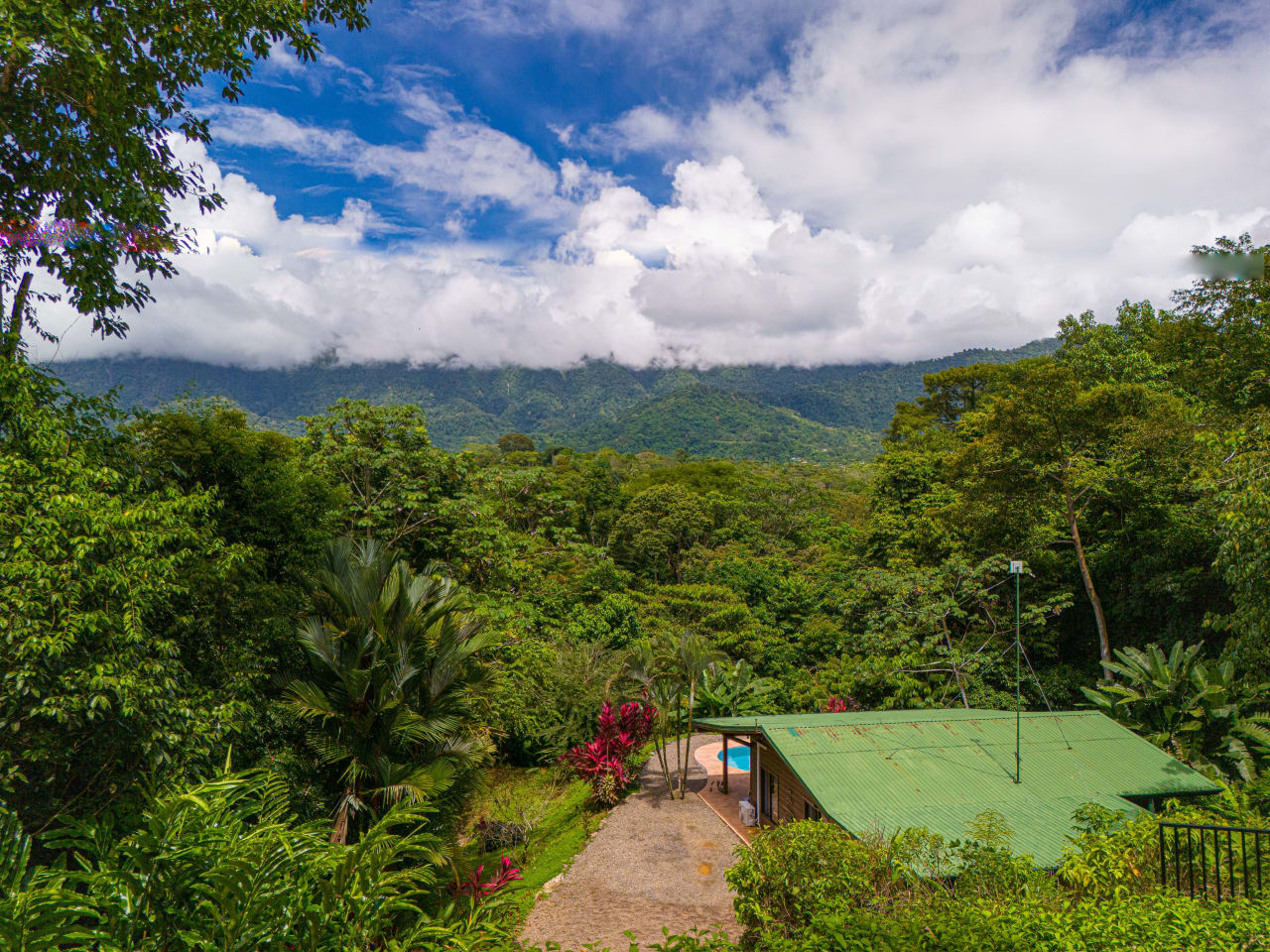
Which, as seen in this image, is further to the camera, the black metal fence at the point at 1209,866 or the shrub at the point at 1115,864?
the black metal fence at the point at 1209,866

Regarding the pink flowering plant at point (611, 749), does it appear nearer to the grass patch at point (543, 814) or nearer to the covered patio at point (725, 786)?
the grass patch at point (543, 814)

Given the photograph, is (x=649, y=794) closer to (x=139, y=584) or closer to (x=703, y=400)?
(x=139, y=584)

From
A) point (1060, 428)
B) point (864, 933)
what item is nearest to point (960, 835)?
point (864, 933)

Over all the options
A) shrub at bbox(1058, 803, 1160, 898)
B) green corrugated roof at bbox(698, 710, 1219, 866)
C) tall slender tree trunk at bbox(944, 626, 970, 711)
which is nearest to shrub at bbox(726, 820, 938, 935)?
shrub at bbox(1058, 803, 1160, 898)

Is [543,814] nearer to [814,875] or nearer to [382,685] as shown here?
[382,685]

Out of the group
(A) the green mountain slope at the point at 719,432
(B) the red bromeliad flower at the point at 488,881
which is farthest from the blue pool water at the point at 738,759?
(A) the green mountain slope at the point at 719,432

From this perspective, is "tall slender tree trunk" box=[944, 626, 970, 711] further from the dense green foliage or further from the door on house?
the door on house
